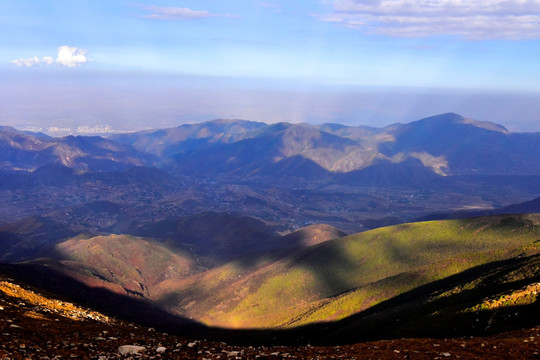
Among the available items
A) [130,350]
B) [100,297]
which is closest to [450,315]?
[130,350]

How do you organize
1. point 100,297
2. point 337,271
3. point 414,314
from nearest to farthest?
point 414,314 → point 100,297 → point 337,271

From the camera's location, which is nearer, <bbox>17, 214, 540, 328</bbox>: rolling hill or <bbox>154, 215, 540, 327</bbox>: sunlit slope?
<bbox>17, 214, 540, 328</bbox>: rolling hill

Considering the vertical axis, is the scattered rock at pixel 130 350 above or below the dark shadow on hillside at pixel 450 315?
above

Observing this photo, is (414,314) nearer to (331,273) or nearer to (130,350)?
(130,350)

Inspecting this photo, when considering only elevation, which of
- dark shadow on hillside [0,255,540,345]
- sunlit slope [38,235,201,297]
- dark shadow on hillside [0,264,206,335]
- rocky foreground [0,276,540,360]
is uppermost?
rocky foreground [0,276,540,360]

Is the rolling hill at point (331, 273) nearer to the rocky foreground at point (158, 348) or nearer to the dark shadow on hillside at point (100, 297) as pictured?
the dark shadow on hillside at point (100, 297)

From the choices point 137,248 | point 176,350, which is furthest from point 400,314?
point 137,248

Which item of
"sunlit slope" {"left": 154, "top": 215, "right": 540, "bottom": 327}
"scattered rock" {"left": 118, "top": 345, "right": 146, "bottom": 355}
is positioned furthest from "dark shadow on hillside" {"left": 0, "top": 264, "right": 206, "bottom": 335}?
"scattered rock" {"left": 118, "top": 345, "right": 146, "bottom": 355}

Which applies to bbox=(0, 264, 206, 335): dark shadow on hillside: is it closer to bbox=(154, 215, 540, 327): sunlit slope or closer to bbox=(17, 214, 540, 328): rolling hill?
bbox=(17, 214, 540, 328): rolling hill

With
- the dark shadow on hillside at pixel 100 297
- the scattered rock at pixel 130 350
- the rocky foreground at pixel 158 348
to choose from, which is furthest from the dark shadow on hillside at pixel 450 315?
the dark shadow on hillside at pixel 100 297
